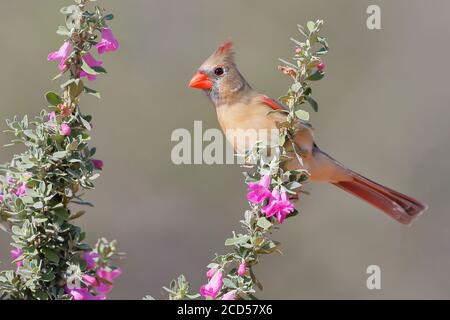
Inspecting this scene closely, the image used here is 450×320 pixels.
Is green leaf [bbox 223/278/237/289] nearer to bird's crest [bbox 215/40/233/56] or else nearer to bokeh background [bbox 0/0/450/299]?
bird's crest [bbox 215/40/233/56]

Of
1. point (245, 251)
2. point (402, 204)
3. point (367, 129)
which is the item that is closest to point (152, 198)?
point (367, 129)

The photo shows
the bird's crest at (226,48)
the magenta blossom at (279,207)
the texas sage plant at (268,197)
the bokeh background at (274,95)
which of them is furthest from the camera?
the bokeh background at (274,95)

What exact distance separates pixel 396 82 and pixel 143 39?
2.07 metres

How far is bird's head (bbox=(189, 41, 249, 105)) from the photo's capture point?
13.1 feet

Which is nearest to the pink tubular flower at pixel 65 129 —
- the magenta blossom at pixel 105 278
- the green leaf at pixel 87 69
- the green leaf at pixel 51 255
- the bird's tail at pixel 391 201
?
the green leaf at pixel 87 69

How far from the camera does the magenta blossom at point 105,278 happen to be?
2.29m

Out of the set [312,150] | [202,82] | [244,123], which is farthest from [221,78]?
[312,150]

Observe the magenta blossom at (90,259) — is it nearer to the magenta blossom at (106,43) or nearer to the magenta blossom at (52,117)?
the magenta blossom at (52,117)

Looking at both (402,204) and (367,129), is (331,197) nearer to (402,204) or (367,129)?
(367,129)

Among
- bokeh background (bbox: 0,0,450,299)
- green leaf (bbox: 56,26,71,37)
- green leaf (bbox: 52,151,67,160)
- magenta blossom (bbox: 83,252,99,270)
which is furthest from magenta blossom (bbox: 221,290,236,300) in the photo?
bokeh background (bbox: 0,0,450,299)

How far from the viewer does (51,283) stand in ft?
6.72

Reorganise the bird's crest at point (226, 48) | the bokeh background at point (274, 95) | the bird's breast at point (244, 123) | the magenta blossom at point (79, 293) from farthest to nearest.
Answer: the bokeh background at point (274, 95), the bird's crest at point (226, 48), the bird's breast at point (244, 123), the magenta blossom at point (79, 293)

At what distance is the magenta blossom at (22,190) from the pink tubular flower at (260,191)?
1.90 feet

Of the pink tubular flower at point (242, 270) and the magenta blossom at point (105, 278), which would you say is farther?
the magenta blossom at point (105, 278)
